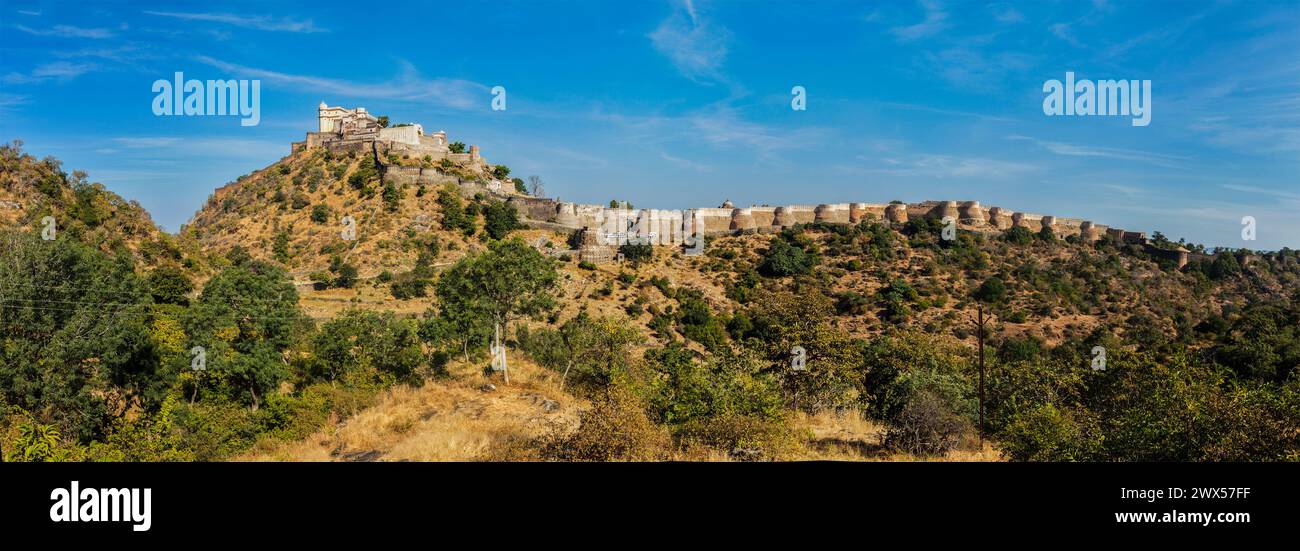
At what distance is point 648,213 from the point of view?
55406 millimetres

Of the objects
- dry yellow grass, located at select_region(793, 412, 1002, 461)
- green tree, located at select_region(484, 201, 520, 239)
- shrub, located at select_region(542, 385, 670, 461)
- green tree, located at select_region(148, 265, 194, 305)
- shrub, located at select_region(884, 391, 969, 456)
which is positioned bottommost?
dry yellow grass, located at select_region(793, 412, 1002, 461)

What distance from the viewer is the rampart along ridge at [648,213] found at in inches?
2072

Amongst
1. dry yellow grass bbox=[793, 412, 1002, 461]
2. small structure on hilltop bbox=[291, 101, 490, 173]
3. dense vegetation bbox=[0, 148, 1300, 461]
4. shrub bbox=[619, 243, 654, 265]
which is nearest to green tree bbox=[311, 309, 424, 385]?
dense vegetation bbox=[0, 148, 1300, 461]

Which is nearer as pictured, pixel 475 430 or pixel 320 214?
pixel 475 430

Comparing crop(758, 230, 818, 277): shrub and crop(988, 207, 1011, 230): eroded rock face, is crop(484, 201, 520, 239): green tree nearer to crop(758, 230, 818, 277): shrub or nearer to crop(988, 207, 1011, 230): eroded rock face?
crop(758, 230, 818, 277): shrub

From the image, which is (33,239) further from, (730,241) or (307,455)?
(730,241)

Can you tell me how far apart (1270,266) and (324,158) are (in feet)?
253

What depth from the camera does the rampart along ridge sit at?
173 ft

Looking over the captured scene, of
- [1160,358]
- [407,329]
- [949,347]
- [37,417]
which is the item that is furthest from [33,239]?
[1160,358]

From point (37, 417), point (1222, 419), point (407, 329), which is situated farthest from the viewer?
point (407, 329)

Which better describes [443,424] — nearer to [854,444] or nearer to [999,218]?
[854,444]

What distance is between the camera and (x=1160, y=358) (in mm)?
20812

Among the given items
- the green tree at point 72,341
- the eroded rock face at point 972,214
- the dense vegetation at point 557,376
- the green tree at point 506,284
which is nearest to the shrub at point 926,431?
the dense vegetation at point 557,376

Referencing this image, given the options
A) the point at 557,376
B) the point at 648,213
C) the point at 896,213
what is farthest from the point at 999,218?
the point at 557,376
